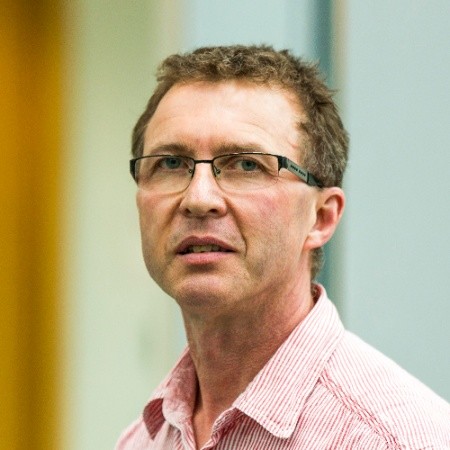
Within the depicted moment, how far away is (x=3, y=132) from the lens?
358cm

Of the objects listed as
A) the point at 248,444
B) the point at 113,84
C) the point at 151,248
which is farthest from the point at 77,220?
the point at 248,444

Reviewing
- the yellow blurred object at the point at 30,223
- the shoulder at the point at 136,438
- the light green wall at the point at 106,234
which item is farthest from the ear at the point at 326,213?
the yellow blurred object at the point at 30,223

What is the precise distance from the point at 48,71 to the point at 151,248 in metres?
2.26

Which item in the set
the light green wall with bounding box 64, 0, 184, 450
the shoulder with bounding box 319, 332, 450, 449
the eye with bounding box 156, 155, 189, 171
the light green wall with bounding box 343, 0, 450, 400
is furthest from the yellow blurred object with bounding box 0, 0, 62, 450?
the shoulder with bounding box 319, 332, 450, 449

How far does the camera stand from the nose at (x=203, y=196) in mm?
1530

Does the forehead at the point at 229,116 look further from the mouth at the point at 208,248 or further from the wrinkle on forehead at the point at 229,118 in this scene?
the mouth at the point at 208,248

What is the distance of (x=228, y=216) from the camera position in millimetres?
1547

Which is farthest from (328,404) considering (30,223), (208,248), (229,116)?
(30,223)

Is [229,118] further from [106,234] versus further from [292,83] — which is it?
[106,234]

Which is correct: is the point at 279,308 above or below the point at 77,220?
above

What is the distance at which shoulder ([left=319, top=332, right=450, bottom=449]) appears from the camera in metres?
1.33

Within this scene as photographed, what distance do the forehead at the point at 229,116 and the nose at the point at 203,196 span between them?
5 centimetres

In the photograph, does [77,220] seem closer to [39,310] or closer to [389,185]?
[39,310]

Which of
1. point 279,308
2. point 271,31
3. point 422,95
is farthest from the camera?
point 271,31
